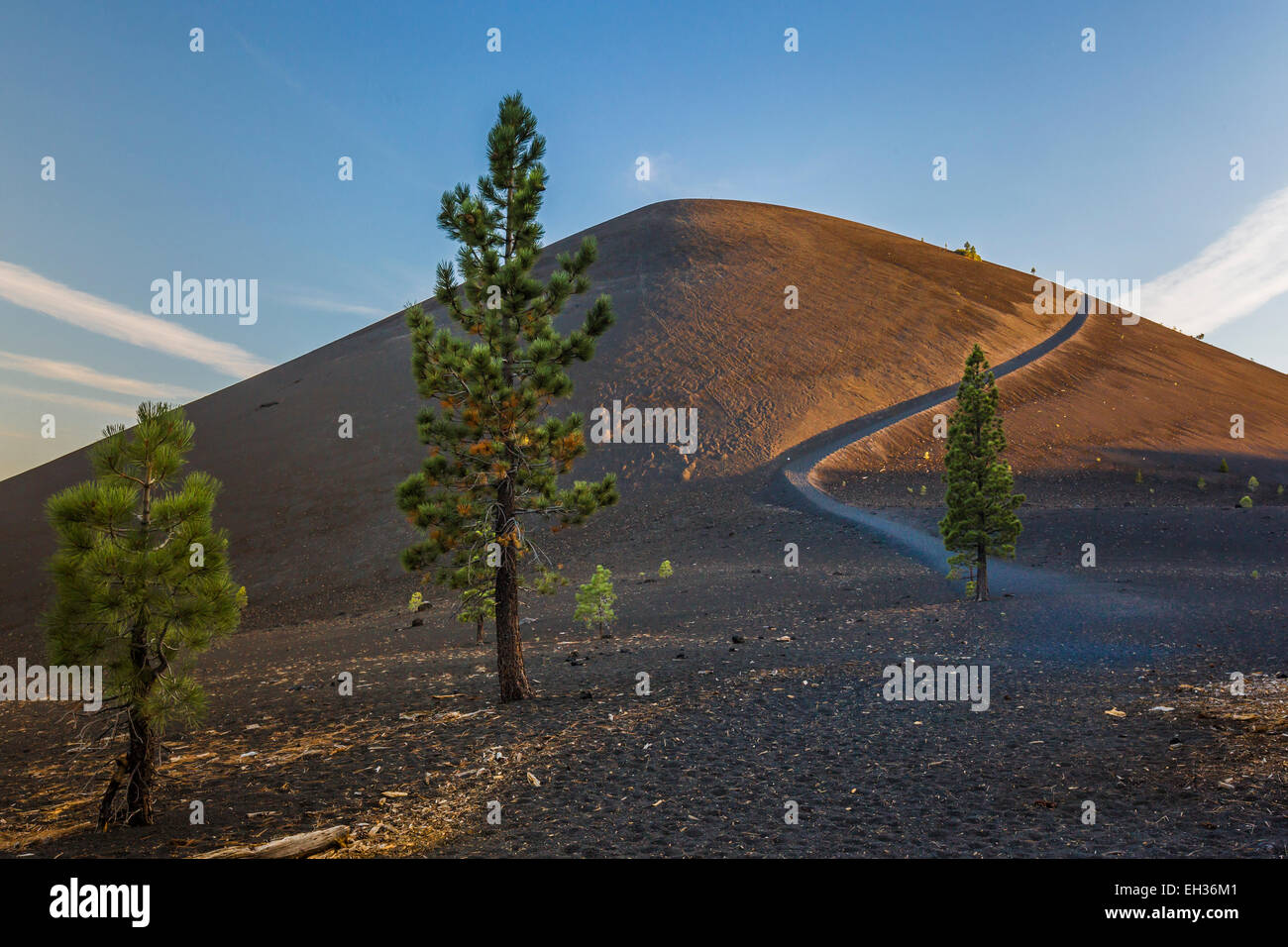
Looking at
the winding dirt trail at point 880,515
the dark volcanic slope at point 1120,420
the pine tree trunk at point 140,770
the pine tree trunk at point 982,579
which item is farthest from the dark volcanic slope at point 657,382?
the pine tree trunk at point 140,770

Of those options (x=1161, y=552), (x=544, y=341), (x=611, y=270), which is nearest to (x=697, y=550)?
(x=1161, y=552)

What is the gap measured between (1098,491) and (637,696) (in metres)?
36.1

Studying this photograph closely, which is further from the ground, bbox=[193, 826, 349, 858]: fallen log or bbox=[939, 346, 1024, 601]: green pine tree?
bbox=[939, 346, 1024, 601]: green pine tree

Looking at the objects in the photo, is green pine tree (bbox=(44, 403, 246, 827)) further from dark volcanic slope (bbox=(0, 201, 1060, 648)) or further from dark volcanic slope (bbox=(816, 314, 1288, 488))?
dark volcanic slope (bbox=(816, 314, 1288, 488))

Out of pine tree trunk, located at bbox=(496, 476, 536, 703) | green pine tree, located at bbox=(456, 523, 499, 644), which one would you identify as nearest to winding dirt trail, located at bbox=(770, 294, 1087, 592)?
pine tree trunk, located at bbox=(496, 476, 536, 703)

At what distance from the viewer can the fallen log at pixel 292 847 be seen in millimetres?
6074

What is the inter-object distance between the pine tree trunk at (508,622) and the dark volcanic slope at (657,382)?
21430 mm

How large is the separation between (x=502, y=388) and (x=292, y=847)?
7154 millimetres

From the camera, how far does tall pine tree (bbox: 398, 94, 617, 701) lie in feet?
38.2

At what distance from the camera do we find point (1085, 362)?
6072 cm

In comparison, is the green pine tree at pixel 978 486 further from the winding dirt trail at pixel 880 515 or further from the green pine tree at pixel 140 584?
the green pine tree at pixel 140 584

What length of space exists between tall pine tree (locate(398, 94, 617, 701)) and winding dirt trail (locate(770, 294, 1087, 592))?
631 inches

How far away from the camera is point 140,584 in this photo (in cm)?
736

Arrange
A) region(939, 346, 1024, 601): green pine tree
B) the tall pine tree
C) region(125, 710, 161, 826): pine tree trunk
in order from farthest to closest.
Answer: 1. region(939, 346, 1024, 601): green pine tree
2. the tall pine tree
3. region(125, 710, 161, 826): pine tree trunk
